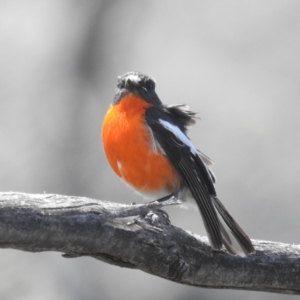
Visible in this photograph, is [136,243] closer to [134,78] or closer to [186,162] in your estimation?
[186,162]

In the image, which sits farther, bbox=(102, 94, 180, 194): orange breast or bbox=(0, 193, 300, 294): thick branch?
bbox=(102, 94, 180, 194): orange breast

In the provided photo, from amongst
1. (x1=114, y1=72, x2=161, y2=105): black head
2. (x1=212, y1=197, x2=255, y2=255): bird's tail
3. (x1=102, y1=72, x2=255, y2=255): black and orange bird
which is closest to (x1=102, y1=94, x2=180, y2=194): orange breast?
(x1=102, y1=72, x2=255, y2=255): black and orange bird

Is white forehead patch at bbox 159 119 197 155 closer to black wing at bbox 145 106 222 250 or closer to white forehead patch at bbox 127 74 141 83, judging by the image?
black wing at bbox 145 106 222 250

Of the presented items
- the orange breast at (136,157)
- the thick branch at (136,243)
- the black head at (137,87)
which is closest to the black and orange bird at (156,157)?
the orange breast at (136,157)

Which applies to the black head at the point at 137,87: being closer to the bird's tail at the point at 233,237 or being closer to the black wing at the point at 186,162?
the black wing at the point at 186,162

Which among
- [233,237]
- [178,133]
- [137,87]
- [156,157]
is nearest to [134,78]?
[137,87]

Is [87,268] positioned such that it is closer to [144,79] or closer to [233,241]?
[144,79]

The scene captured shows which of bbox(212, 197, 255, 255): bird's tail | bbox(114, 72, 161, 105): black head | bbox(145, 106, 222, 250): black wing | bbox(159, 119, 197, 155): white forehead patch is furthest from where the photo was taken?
bbox(114, 72, 161, 105): black head
